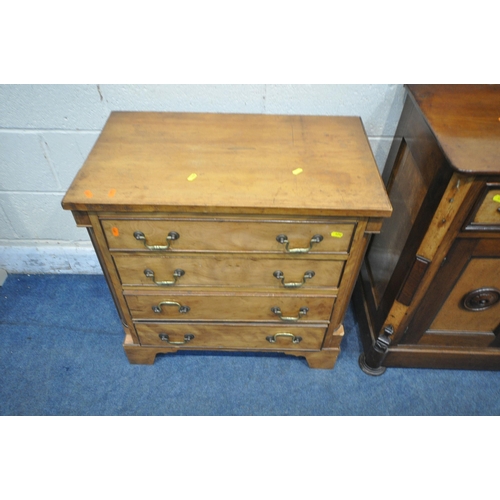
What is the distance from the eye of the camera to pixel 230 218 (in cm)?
100

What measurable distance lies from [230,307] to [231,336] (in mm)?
174

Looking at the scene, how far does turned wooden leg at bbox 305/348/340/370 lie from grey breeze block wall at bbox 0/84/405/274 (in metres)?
0.81

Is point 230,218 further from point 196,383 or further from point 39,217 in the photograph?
point 39,217

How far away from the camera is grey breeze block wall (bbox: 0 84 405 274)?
A: 1.28 m

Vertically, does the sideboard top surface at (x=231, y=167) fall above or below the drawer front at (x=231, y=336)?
above

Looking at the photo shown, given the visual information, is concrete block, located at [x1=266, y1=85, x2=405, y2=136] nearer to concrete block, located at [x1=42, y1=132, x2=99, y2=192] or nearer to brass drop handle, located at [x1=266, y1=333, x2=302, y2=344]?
concrete block, located at [x1=42, y1=132, x2=99, y2=192]

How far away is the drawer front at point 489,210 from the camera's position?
0.96 m

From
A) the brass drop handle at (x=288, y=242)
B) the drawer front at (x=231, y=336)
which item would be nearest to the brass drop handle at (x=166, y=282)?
the drawer front at (x=231, y=336)

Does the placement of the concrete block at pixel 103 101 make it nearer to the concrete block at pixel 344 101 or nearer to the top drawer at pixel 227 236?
the concrete block at pixel 344 101

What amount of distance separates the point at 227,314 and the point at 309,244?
432 millimetres

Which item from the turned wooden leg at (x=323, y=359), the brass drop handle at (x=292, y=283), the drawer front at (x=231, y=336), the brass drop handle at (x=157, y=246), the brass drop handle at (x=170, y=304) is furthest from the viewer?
the turned wooden leg at (x=323, y=359)

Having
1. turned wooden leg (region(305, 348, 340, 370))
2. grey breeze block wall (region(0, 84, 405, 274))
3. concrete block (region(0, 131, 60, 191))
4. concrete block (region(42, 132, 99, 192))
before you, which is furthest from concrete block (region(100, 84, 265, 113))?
turned wooden leg (region(305, 348, 340, 370))

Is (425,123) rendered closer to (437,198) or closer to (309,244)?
(437,198)

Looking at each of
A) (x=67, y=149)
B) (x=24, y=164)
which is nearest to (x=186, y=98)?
(x=67, y=149)
